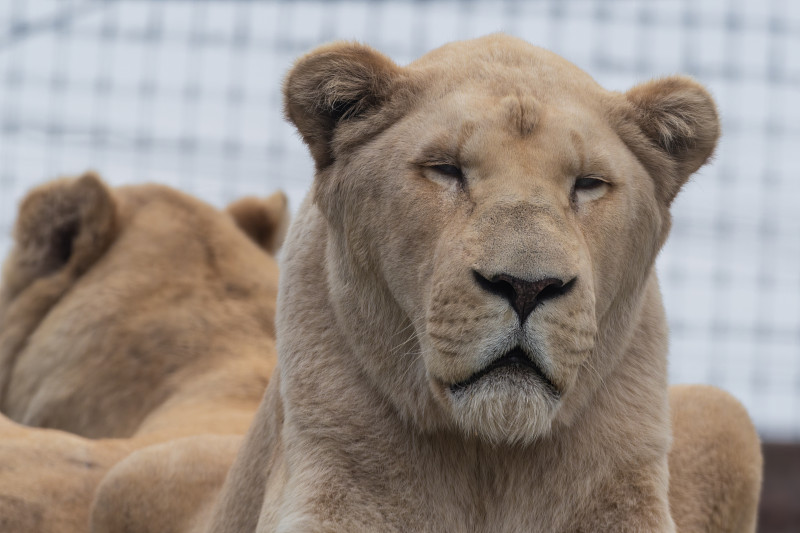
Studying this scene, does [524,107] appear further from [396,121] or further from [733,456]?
[733,456]

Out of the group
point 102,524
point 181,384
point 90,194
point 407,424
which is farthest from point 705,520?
point 90,194

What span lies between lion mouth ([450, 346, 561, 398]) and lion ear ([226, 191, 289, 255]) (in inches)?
144

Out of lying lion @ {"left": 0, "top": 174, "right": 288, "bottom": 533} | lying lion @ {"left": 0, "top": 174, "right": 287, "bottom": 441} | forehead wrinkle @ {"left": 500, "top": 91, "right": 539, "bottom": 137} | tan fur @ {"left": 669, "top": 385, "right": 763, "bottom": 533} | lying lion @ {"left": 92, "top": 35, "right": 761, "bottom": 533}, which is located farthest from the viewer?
lying lion @ {"left": 0, "top": 174, "right": 287, "bottom": 441}

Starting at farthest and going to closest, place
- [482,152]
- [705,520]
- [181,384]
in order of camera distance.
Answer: [181,384], [705,520], [482,152]

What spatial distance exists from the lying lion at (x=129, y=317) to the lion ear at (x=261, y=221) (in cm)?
22

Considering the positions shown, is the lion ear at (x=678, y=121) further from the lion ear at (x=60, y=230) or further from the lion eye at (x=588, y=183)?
the lion ear at (x=60, y=230)

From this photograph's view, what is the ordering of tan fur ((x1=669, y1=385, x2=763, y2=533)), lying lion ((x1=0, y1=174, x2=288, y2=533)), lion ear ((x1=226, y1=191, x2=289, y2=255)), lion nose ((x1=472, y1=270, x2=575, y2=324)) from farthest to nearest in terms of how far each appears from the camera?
lion ear ((x1=226, y1=191, x2=289, y2=255))
lying lion ((x1=0, y1=174, x2=288, y2=533))
tan fur ((x1=669, y1=385, x2=763, y2=533))
lion nose ((x1=472, y1=270, x2=575, y2=324))

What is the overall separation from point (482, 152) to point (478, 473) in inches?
30.5

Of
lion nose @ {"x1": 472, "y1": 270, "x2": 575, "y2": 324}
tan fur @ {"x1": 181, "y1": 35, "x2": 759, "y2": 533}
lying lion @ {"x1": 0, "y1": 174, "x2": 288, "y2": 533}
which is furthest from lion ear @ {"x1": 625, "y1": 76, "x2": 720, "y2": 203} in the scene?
lying lion @ {"x1": 0, "y1": 174, "x2": 288, "y2": 533}

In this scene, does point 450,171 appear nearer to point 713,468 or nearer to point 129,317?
point 713,468

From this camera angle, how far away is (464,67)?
303 centimetres

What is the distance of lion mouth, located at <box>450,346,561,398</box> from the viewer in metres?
2.58

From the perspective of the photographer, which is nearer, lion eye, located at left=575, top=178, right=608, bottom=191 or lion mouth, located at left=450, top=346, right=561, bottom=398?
lion mouth, located at left=450, top=346, right=561, bottom=398

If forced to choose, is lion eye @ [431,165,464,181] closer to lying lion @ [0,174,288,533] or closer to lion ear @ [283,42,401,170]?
lion ear @ [283,42,401,170]
